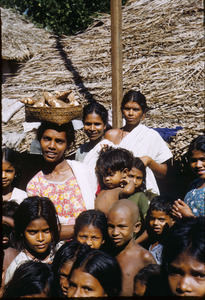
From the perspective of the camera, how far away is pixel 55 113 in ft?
9.10

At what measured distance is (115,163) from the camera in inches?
116

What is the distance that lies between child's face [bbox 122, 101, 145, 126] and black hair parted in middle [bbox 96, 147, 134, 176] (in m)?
0.40

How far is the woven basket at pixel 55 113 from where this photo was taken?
278 centimetres

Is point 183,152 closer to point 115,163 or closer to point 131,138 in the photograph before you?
point 131,138

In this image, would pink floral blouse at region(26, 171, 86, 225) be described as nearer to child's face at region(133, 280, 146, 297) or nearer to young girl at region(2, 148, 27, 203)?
young girl at region(2, 148, 27, 203)

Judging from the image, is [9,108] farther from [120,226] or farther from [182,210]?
[182,210]

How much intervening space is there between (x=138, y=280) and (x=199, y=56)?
3.76m

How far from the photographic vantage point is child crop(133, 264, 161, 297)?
83.9 inches

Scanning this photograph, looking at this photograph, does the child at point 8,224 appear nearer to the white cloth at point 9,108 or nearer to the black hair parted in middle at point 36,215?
the black hair parted in middle at point 36,215

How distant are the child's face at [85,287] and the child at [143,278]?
285mm

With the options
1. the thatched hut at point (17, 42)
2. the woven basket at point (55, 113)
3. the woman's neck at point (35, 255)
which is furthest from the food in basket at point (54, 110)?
the thatched hut at point (17, 42)

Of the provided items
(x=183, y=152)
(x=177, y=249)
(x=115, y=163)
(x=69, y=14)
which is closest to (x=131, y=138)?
(x=115, y=163)

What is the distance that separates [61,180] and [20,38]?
514 centimetres

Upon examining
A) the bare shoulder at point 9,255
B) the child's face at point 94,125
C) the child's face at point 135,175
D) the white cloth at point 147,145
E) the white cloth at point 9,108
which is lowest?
the bare shoulder at point 9,255
